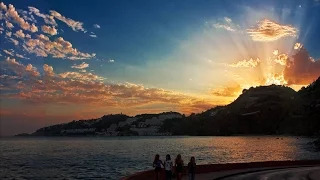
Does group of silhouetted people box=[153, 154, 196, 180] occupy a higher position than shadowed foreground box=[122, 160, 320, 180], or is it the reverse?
group of silhouetted people box=[153, 154, 196, 180]

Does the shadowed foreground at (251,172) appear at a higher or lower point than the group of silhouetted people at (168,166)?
lower

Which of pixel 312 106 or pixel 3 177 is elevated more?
pixel 312 106

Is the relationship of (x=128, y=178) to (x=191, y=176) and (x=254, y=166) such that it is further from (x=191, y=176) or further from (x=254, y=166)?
(x=254, y=166)

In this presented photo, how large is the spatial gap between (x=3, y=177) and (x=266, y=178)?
163ft

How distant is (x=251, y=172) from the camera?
34250 mm

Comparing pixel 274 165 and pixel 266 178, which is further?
pixel 274 165

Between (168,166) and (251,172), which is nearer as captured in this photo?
(168,166)

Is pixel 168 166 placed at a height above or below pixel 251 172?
above

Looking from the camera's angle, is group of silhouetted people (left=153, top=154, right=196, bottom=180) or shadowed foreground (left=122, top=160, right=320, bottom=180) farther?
shadowed foreground (left=122, top=160, right=320, bottom=180)

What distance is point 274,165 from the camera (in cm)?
4159

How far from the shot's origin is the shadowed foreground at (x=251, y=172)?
2888cm

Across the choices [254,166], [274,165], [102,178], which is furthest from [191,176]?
[102,178]

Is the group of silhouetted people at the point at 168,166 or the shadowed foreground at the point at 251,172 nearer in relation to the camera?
the group of silhouetted people at the point at 168,166

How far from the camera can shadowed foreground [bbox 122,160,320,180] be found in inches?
1137
